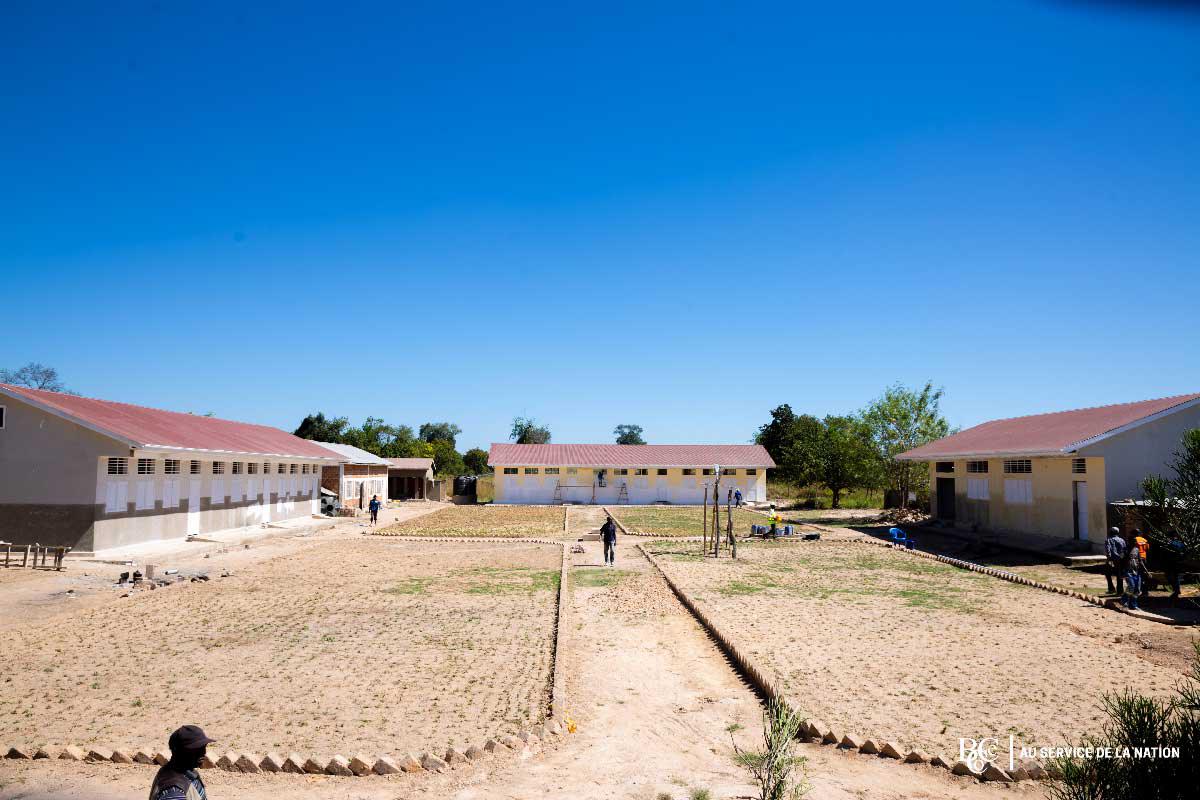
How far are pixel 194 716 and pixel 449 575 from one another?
11114 mm

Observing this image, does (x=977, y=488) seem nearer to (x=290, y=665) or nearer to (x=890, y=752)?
(x=890, y=752)

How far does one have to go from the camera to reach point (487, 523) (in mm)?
36531

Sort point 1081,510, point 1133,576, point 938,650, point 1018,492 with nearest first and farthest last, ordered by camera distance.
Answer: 1. point 938,650
2. point 1133,576
3. point 1081,510
4. point 1018,492

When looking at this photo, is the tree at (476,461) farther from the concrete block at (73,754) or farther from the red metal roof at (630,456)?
the concrete block at (73,754)

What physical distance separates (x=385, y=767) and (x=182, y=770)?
2745mm

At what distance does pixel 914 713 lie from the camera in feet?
27.6

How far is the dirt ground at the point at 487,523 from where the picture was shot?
103 ft

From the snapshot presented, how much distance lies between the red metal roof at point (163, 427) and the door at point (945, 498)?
101 feet

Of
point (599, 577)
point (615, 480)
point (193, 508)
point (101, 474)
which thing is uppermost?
point (101, 474)

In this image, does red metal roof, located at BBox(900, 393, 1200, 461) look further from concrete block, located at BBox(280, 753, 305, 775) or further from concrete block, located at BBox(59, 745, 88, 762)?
concrete block, located at BBox(59, 745, 88, 762)

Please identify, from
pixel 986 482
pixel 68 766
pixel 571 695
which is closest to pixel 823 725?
pixel 571 695

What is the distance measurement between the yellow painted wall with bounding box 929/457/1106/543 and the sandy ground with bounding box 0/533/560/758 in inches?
668

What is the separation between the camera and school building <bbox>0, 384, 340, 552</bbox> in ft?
72.1

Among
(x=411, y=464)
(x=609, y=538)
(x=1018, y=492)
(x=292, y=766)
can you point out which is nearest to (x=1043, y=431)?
(x=1018, y=492)
